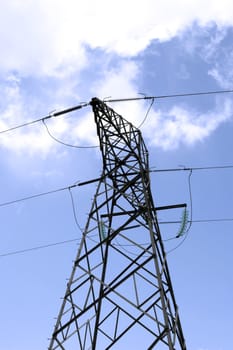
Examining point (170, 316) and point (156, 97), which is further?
point (156, 97)

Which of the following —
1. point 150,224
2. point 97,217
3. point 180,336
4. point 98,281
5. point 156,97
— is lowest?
point 180,336

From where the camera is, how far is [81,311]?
31.3 feet

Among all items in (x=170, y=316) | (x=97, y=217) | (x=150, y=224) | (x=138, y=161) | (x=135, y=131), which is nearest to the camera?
(x=170, y=316)

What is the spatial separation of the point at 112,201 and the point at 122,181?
2.22 ft

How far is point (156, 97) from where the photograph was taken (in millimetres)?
14070

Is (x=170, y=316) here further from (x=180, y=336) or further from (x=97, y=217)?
(x=97, y=217)

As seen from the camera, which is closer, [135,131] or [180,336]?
[180,336]

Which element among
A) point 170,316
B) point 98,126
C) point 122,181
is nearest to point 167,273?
point 170,316

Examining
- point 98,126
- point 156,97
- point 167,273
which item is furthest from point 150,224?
point 156,97

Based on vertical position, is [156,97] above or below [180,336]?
above

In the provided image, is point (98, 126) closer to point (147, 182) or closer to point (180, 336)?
point (147, 182)

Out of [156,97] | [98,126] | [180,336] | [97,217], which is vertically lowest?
[180,336]

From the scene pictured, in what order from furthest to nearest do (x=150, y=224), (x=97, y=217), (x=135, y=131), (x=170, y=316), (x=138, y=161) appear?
(x=135, y=131)
(x=138, y=161)
(x=97, y=217)
(x=150, y=224)
(x=170, y=316)

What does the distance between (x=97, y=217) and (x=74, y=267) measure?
5.80ft
